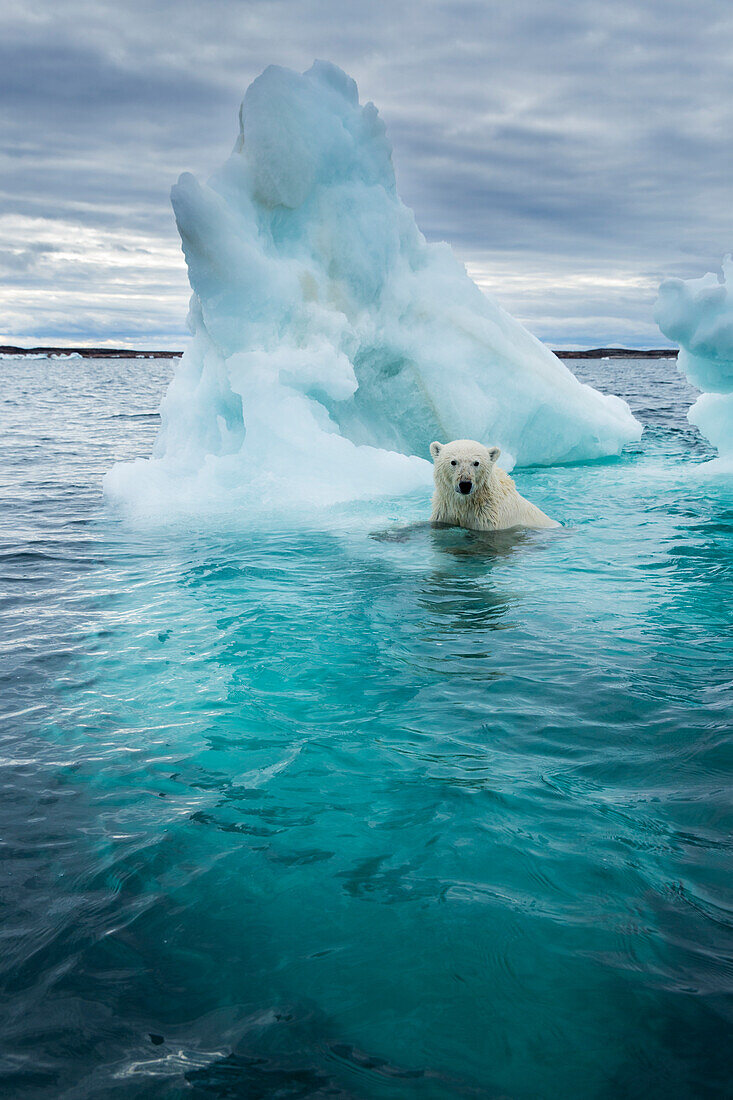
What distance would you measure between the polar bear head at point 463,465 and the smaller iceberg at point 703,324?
16.2 feet

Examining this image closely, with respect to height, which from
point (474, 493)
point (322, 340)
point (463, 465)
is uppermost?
point (322, 340)

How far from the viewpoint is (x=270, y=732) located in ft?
13.6

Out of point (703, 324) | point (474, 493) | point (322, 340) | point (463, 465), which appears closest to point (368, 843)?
point (463, 465)

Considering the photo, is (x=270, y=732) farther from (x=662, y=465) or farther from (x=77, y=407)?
(x=77, y=407)

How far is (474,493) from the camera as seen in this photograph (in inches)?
338

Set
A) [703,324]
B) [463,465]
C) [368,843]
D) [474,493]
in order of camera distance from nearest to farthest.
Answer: [368,843] → [463,465] → [474,493] → [703,324]

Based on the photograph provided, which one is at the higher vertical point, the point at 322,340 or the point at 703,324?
the point at 703,324

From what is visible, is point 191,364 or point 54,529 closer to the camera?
point 54,529

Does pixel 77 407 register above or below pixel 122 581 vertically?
above

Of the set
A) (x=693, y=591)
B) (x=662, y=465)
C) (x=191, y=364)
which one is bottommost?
(x=693, y=591)

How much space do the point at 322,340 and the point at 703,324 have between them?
18.8 ft

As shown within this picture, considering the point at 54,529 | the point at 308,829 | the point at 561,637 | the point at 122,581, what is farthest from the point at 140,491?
the point at 308,829

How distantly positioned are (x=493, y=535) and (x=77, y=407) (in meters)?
31.3

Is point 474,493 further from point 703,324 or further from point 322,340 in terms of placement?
point 703,324
